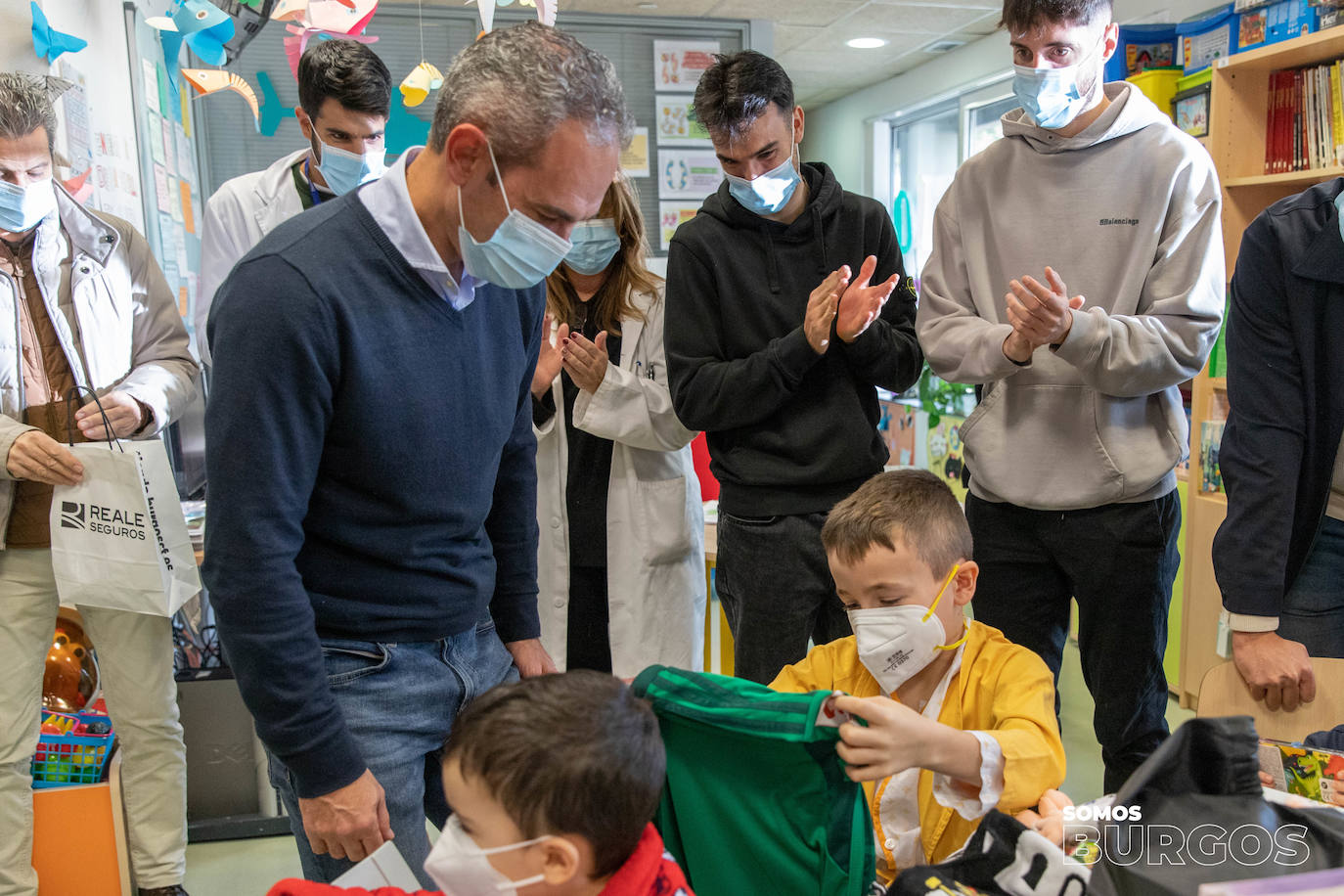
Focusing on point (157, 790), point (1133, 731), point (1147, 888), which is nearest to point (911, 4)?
point (1133, 731)

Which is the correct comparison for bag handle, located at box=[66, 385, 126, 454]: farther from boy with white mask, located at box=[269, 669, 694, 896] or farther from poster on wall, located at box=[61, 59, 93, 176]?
boy with white mask, located at box=[269, 669, 694, 896]

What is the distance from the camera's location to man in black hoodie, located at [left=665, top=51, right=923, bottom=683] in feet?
6.30

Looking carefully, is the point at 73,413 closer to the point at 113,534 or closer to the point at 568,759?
the point at 113,534

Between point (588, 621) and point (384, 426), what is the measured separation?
1.28m

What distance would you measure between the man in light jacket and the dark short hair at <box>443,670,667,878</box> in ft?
4.68

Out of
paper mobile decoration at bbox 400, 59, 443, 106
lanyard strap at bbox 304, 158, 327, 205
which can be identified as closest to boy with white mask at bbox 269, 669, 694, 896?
lanyard strap at bbox 304, 158, 327, 205

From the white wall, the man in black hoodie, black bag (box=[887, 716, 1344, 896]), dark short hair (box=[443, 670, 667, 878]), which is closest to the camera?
black bag (box=[887, 716, 1344, 896])

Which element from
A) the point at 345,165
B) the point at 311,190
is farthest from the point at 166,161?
the point at 345,165

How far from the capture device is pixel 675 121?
4.81m

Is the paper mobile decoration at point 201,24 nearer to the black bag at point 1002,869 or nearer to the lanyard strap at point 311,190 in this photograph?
the lanyard strap at point 311,190

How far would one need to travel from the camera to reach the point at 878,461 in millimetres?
1972

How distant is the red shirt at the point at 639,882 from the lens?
1009mm

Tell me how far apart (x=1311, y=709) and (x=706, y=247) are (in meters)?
1.26

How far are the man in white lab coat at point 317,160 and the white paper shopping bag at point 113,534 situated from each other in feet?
1.60
